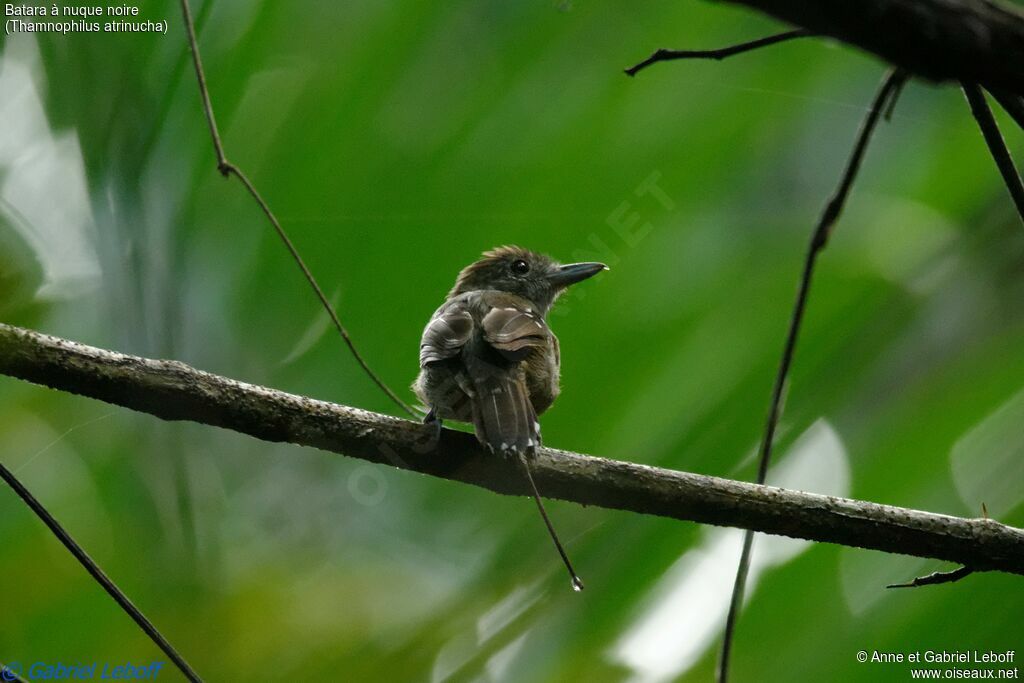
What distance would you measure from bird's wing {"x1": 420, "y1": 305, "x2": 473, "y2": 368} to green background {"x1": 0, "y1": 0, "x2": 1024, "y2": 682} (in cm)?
51

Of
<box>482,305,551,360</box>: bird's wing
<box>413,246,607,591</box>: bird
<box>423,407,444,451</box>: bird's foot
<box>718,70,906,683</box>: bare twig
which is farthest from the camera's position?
<box>482,305,551,360</box>: bird's wing

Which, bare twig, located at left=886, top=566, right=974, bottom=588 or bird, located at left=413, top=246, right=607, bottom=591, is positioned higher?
bare twig, located at left=886, top=566, right=974, bottom=588

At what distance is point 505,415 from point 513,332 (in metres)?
0.66

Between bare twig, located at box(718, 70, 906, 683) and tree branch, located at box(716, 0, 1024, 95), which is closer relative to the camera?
tree branch, located at box(716, 0, 1024, 95)

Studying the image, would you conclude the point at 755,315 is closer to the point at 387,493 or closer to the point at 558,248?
the point at 558,248

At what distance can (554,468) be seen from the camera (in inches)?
92.6

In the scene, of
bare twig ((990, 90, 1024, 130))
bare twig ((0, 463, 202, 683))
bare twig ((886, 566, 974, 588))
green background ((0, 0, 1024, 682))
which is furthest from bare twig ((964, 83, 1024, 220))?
bare twig ((0, 463, 202, 683))

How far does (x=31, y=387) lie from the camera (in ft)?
7.54

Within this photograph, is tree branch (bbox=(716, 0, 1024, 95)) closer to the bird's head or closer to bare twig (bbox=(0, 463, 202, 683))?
bare twig (bbox=(0, 463, 202, 683))

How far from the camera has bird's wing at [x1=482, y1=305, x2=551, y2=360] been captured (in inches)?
133

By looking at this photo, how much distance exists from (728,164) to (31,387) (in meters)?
1.99

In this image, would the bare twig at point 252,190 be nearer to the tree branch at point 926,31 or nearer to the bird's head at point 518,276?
the tree branch at point 926,31

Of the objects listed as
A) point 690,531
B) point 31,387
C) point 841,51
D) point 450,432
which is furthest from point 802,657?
point 31,387

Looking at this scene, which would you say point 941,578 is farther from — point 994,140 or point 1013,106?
point 1013,106
